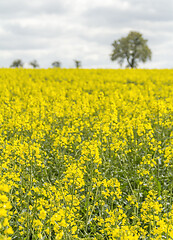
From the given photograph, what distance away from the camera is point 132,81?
2070 centimetres

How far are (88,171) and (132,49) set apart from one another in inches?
2133

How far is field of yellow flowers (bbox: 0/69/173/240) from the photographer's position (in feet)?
14.2

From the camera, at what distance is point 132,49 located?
58.3m

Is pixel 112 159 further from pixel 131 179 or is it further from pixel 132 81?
pixel 132 81

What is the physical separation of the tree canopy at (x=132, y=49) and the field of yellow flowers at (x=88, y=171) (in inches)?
1854

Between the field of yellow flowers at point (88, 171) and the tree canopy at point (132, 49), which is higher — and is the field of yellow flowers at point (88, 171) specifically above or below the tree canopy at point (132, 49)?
below

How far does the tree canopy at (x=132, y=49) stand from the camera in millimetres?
57812

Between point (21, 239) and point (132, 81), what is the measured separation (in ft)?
55.4

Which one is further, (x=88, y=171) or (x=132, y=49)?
(x=132, y=49)

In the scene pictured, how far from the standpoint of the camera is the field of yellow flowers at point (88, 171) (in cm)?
434

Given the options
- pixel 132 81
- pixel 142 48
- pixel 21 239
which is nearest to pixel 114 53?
pixel 142 48

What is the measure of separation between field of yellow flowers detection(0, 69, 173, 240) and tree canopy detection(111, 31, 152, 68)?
47.1m

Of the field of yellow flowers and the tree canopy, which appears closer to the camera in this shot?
the field of yellow flowers

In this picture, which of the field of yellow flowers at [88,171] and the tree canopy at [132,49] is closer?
the field of yellow flowers at [88,171]
